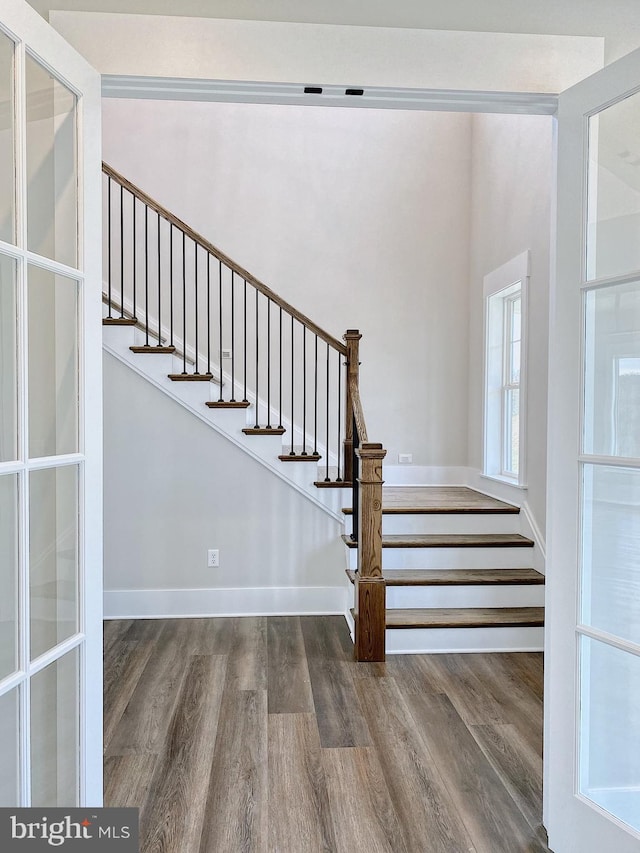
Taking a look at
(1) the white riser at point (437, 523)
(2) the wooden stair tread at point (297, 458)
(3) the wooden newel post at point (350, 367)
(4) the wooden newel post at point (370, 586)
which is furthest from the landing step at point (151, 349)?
(1) the white riser at point (437, 523)

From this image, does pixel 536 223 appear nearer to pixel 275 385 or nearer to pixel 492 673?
pixel 275 385

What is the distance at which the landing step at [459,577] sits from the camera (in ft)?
12.1

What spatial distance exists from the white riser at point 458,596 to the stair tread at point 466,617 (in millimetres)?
32

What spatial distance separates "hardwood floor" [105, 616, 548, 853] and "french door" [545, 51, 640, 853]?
37 centimetres

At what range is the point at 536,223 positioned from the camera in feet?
13.5

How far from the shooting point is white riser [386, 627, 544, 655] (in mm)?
3475

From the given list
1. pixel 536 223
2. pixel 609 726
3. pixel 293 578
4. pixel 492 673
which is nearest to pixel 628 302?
pixel 609 726

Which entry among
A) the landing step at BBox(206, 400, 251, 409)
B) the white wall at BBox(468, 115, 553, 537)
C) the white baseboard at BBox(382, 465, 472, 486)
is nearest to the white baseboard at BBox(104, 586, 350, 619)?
the landing step at BBox(206, 400, 251, 409)

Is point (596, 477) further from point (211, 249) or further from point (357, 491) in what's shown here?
point (211, 249)

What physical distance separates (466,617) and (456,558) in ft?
1.61

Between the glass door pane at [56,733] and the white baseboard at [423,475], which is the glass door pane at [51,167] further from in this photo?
the white baseboard at [423,475]

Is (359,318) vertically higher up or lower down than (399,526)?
higher up

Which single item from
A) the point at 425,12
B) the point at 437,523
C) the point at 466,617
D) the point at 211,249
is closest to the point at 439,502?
the point at 437,523

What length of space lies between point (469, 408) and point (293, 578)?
2448mm
